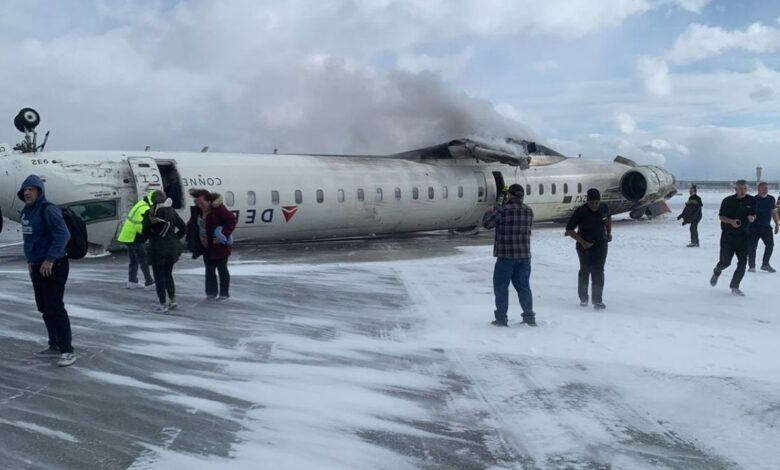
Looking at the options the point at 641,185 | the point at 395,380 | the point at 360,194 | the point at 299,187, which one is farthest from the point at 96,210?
the point at 641,185

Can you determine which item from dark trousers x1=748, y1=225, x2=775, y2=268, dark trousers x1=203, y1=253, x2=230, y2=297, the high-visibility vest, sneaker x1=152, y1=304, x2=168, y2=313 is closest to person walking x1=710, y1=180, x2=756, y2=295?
dark trousers x1=748, y1=225, x2=775, y2=268

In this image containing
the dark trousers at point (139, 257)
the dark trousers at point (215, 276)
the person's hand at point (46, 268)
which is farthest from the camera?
the dark trousers at point (139, 257)

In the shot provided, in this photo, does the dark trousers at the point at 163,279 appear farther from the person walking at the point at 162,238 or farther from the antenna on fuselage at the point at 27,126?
the antenna on fuselage at the point at 27,126

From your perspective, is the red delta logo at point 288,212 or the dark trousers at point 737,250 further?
the red delta logo at point 288,212

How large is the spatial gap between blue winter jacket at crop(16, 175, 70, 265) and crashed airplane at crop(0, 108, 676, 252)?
29.9ft

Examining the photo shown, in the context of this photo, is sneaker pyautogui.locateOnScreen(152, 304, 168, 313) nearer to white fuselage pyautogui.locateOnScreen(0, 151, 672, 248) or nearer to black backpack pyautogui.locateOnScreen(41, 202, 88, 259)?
black backpack pyautogui.locateOnScreen(41, 202, 88, 259)

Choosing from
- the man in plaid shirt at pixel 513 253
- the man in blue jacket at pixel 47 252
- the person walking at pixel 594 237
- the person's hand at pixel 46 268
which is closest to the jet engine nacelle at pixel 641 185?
the person walking at pixel 594 237

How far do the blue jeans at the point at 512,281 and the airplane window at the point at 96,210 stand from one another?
10412 millimetres

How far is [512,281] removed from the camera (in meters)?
7.86

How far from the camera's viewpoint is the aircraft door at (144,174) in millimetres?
14828

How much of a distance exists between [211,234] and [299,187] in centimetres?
763

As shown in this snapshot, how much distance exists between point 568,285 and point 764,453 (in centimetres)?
683

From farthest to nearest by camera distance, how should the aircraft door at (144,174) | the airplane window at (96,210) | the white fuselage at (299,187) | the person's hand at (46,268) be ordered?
1. the aircraft door at (144,174)
2. the white fuselage at (299,187)
3. the airplane window at (96,210)
4. the person's hand at (46,268)

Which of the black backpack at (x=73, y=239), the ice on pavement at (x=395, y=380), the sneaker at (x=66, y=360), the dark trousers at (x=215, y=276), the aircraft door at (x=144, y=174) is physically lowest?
the ice on pavement at (x=395, y=380)
